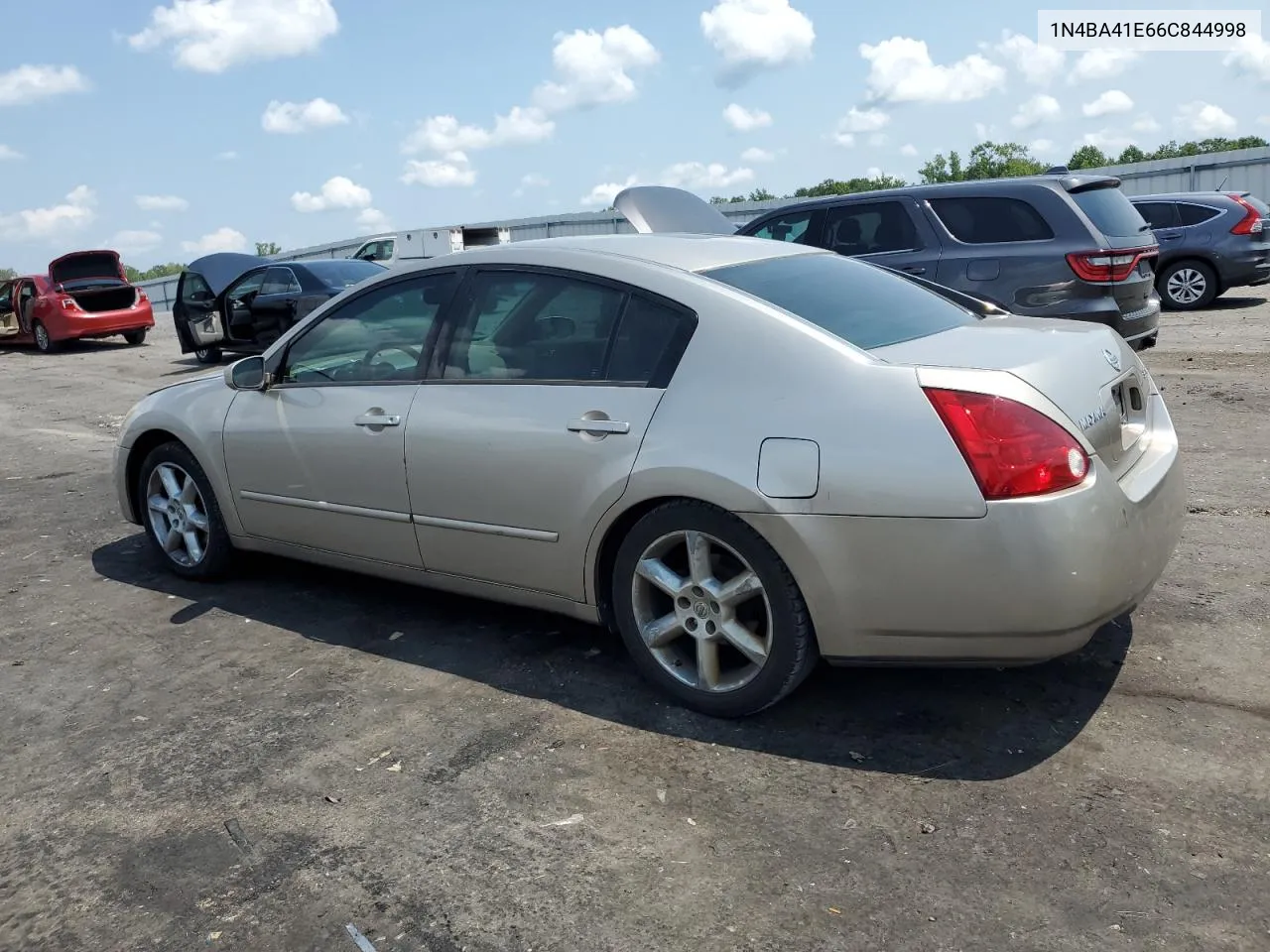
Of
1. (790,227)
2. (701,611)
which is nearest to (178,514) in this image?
(701,611)

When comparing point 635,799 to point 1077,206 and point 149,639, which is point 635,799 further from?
point 1077,206

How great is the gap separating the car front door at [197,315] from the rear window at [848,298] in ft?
45.5

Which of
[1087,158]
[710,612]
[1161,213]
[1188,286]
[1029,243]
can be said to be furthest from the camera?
[1087,158]

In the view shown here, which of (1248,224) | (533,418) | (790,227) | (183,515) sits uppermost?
(790,227)

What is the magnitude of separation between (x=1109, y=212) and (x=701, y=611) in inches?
287

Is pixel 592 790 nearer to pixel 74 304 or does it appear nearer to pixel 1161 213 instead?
pixel 1161 213

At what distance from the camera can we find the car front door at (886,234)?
31.9 feet

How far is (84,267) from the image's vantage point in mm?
22531

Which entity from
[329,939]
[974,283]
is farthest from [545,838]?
[974,283]

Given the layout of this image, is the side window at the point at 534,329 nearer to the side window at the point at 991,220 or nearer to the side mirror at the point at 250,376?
the side mirror at the point at 250,376

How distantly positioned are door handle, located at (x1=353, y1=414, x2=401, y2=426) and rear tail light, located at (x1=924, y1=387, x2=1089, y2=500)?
2.12m

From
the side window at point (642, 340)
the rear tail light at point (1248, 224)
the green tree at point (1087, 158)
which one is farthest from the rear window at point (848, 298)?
the green tree at point (1087, 158)

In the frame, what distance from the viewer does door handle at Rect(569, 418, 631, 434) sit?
3803mm

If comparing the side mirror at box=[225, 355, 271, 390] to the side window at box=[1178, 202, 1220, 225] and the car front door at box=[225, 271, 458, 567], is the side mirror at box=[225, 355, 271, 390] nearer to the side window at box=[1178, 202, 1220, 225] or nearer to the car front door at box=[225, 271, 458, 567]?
the car front door at box=[225, 271, 458, 567]
